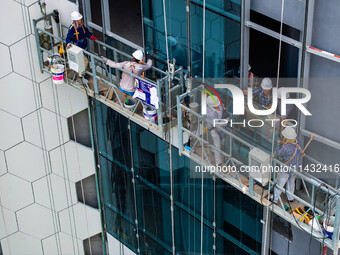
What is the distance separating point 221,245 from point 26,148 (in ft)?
15.7

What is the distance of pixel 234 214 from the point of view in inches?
583

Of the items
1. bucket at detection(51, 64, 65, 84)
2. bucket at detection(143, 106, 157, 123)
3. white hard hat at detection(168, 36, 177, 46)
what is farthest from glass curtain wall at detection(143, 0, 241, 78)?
bucket at detection(51, 64, 65, 84)

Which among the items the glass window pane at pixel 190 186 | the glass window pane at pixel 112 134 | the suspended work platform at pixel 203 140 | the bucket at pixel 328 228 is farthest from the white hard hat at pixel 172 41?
the bucket at pixel 328 228

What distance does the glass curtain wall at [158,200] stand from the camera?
48.8ft

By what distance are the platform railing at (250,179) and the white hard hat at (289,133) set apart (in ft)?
1.37

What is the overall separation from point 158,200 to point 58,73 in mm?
3570

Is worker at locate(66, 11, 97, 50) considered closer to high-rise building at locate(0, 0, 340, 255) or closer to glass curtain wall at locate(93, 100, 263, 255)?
high-rise building at locate(0, 0, 340, 255)

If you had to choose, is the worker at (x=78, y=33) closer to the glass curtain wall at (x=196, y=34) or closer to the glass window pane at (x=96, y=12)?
the glass window pane at (x=96, y=12)

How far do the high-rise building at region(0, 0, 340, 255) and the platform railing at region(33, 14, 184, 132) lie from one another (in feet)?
0.11

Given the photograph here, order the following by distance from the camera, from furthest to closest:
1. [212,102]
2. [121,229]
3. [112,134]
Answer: [121,229], [112,134], [212,102]

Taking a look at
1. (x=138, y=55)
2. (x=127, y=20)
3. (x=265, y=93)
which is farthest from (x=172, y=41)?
(x=265, y=93)

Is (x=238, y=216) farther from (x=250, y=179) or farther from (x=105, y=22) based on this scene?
(x=105, y=22)

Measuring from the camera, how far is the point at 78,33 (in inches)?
573

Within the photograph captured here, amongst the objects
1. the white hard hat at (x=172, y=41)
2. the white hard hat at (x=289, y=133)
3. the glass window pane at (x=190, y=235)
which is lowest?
the glass window pane at (x=190, y=235)
